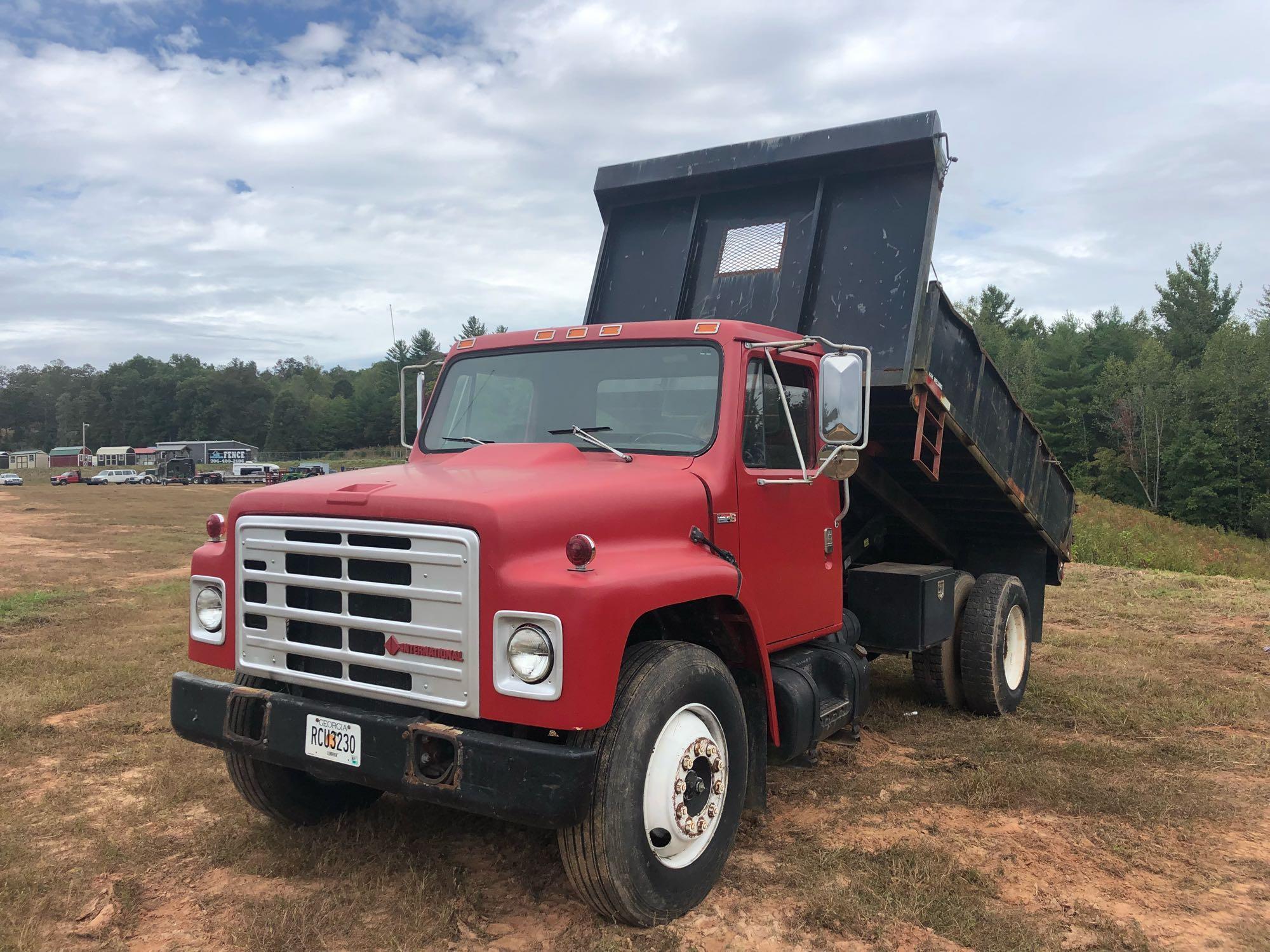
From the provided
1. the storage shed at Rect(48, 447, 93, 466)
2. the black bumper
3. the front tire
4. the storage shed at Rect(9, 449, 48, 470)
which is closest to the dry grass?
the front tire

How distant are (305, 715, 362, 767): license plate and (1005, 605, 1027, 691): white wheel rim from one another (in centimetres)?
506

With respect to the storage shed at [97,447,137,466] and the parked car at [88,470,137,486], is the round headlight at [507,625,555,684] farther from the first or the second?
the storage shed at [97,447,137,466]

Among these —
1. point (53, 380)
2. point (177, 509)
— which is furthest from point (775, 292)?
point (53, 380)

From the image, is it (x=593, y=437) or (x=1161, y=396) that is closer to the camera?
(x=593, y=437)

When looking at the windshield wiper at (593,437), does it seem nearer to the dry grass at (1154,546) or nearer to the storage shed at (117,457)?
the dry grass at (1154,546)

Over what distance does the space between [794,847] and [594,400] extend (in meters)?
2.30

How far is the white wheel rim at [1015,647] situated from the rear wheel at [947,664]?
0.35 meters

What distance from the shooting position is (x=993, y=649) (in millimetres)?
6602

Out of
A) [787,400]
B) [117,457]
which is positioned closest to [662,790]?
[787,400]

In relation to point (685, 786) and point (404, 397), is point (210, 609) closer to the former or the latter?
point (404, 397)

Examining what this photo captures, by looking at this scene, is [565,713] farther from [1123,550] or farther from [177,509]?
[177,509]

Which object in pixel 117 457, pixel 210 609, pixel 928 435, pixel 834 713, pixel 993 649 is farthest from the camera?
pixel 117 457

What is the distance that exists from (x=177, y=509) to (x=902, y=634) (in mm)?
33619

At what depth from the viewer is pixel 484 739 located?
3184 millimetres
